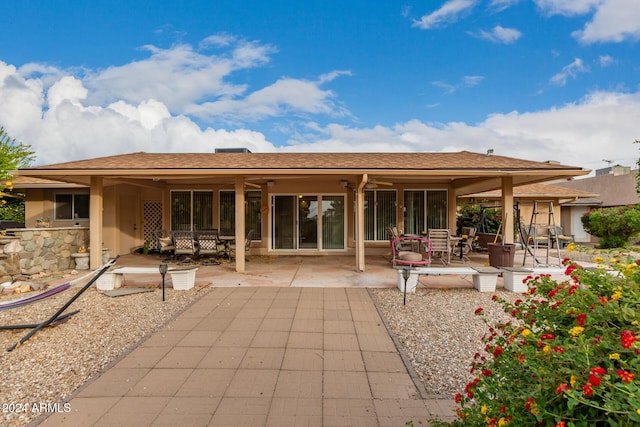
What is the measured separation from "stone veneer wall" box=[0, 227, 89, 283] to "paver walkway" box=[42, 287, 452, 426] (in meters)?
5.70

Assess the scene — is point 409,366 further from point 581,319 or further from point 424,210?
point 424,210

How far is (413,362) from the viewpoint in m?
3.30

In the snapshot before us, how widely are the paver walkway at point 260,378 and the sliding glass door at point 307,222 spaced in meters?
6.30

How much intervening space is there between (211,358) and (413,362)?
220 cm

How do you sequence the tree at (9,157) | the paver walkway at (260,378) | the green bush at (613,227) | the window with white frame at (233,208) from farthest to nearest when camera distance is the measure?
the green bush at (613,227), the window with white frame at (233,208), the tree at (9,157), the paver walkway at (260,378)

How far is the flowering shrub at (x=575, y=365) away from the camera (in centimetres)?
96

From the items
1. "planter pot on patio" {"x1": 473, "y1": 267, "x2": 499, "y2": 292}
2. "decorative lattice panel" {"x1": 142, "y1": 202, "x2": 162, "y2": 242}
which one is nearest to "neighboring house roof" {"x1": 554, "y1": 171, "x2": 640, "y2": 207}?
"planter pot on patio" {"x1": 473, "y1": 267, "x2": 499, "y2": 292}

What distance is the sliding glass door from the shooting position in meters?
11.0

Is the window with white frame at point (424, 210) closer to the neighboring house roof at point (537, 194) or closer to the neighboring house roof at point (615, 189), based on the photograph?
the neighboring house roof at point (537, 194)

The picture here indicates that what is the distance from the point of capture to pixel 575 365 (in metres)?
1.11

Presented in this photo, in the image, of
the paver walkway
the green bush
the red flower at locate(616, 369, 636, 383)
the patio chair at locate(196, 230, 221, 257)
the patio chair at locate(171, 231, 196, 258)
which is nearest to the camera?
the red flower at locate(616, 369, 636, 383)

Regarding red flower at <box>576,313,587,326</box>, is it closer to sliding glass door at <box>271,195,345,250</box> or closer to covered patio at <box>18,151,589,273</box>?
covered patio at <box>18,151,589,273</box>

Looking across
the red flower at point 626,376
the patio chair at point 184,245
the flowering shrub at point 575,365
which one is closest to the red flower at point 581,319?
the flowering shrub at point 575,365

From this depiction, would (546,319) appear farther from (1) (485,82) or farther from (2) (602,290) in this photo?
(1) (485,82)
